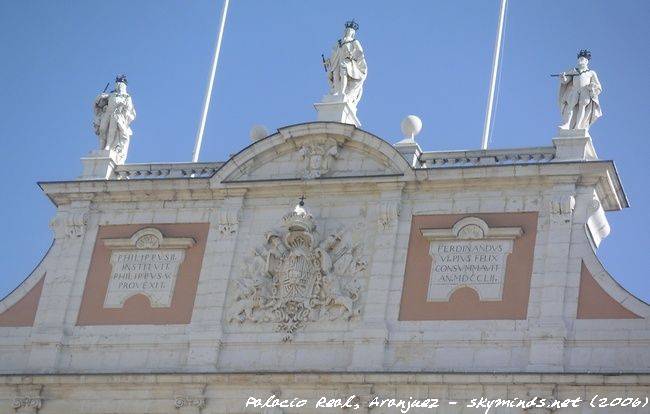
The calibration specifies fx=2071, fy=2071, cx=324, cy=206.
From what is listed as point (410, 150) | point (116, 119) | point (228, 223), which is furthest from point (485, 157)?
point (116, 119)

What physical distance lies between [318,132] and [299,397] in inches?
175

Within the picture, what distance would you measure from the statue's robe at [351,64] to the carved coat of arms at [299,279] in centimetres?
246

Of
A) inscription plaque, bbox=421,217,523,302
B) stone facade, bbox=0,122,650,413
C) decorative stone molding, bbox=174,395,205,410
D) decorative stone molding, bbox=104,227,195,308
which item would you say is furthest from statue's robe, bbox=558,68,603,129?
decorative stone molding, bbox=174,395,205,410

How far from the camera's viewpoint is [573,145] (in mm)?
30609

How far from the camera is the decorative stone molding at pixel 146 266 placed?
32.1 metres

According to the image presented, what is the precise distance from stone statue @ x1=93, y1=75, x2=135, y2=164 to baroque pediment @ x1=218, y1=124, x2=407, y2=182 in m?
2.42

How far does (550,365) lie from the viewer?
28.9m

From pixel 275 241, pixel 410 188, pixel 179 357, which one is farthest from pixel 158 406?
pixel 410 188

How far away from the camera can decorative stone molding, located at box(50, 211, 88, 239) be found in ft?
109

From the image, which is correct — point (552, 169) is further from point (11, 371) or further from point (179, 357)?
point (11, 371)

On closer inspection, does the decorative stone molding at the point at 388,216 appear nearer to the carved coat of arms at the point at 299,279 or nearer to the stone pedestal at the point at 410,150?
the carved coat of arms at the point at 299,279

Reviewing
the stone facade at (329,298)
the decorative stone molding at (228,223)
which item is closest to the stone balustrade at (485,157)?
the stone facade at (329,298)

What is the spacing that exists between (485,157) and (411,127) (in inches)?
54.6

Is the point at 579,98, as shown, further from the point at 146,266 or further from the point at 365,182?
the point at 146,266
